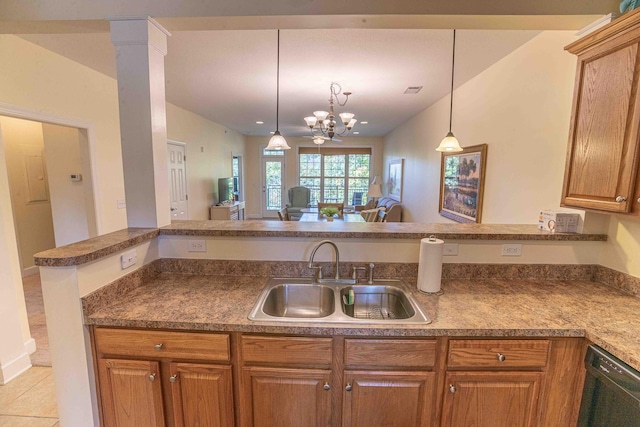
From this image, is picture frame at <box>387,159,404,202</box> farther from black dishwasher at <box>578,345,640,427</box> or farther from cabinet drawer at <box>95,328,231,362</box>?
cabinet drawer at <box>95,328,231,362</box>

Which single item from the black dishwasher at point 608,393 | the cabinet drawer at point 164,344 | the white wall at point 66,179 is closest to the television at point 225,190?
the white wall at point 66,179

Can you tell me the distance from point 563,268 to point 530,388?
0.88 m

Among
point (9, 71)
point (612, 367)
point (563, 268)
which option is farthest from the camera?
point (9, 71)

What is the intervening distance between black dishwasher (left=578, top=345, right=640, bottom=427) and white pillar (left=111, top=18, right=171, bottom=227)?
2.26m

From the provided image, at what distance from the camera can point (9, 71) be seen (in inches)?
88.4

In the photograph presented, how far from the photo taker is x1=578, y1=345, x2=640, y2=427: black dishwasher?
0.99 m

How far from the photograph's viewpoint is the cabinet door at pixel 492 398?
1.24 meters

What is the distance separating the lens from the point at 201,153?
5.80 meters

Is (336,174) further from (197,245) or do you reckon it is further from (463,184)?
(197,245)

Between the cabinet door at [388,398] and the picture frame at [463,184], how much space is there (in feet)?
7.51

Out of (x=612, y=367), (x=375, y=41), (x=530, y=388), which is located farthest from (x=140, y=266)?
(x=375, y=41)

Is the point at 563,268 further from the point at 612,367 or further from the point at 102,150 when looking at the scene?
the point at 102,150

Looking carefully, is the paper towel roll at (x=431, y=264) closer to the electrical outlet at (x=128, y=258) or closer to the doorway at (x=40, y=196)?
the electrical outlet at (x=128, y=258)

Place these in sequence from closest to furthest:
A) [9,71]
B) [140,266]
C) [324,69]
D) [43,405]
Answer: [140,266] → [43,405] → [9,71] → [324,69]
